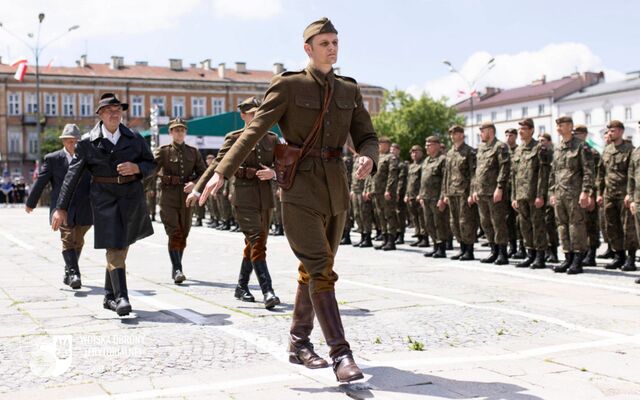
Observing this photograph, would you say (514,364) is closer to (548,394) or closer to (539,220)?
(548,394)

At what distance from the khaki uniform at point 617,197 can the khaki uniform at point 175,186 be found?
6.03 metres

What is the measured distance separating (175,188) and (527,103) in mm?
94147

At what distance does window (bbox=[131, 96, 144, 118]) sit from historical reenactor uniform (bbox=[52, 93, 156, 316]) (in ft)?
258

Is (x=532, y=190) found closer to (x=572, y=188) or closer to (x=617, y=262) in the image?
(x=572, y=188)

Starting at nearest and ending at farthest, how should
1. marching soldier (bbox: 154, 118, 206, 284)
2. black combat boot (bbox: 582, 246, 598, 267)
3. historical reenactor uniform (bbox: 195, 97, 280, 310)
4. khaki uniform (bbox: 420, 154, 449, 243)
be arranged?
historical reenactor uniform (bbox: 195, 97, 280, 310), marching soldier (bbox: 154, 118, 206, 284), black combat boot (bbox: 582, 246, 598, 267), khaki uniform (bbox: 420, 154, 449, 243)

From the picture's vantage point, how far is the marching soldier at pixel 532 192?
1212cm

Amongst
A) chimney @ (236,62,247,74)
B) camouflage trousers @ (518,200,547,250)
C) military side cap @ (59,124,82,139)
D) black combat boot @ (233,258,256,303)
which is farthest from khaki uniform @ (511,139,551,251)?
chimney @ (236,62,247,74)

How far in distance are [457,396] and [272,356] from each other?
1.53 meters

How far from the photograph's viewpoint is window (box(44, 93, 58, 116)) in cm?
8300

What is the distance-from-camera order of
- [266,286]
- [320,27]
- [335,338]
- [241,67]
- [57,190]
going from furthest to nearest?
[241,67]
[57,190]
[266,286]
[320,27]
[335,338]

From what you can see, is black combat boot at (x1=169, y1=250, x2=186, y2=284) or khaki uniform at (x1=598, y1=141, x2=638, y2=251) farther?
khaki uniform at (x1=598, y1=141, x2=638, y2=251)

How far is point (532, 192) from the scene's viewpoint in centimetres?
1223

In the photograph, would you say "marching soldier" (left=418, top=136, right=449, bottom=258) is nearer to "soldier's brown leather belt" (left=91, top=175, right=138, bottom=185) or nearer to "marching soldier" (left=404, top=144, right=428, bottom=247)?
"marching soldier" (left=404, top=144, right=428, bottom=247)

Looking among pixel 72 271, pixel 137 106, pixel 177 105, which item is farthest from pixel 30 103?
pixel 72 271
